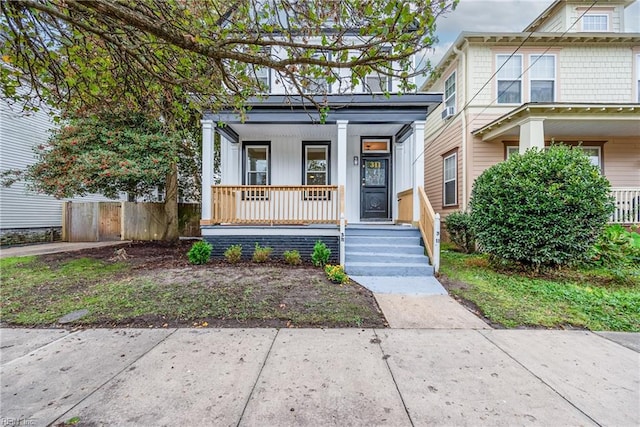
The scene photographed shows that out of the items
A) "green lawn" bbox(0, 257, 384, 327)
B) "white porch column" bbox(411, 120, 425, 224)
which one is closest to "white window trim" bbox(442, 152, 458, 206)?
"white porch column" bbox(411, 120, 425, 224)

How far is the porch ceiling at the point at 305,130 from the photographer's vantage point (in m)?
8.02

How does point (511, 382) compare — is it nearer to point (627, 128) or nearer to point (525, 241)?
point (525, 241)

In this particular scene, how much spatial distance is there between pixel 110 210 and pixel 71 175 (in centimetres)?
449

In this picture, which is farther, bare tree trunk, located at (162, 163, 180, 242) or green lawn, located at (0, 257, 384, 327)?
bare tree trunk, located at (162, 163, 180, 242)

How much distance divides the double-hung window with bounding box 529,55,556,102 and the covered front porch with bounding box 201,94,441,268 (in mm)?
4393

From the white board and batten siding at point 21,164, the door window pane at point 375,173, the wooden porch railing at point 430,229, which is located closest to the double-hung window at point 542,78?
the door window pane at point 375,173

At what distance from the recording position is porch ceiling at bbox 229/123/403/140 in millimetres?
8023

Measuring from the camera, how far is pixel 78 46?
3365mm

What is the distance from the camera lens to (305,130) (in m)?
8.34

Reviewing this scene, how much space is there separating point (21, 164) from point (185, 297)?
10.6 m

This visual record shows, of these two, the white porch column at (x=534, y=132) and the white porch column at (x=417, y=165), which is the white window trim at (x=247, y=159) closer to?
the white porch column at (x=417, y=165)

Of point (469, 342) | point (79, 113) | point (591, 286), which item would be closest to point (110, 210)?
point (79, 113)

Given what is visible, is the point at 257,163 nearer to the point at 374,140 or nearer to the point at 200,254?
the point at 374,140

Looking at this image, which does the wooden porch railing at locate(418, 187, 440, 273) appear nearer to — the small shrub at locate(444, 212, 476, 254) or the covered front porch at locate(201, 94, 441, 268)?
the covered front porch at locate(201, 94, 441, 268)
